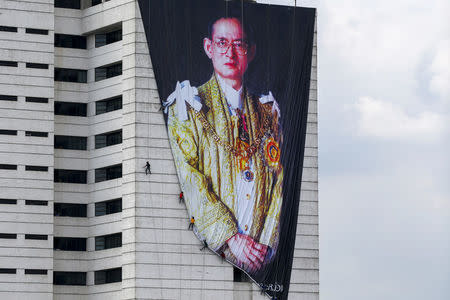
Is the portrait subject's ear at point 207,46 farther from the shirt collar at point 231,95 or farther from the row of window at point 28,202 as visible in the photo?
the row of window at point 28,202

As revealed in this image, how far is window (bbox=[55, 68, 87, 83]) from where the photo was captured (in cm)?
11794

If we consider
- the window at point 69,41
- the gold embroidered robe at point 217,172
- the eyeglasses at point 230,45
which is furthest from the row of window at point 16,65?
the eyeglasses at point 230,45

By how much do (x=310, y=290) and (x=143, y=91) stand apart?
71.6 feet

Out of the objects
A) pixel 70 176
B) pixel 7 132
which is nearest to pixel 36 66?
pixel 7 132

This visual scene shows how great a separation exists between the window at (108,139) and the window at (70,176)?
2724mm

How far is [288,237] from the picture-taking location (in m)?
114

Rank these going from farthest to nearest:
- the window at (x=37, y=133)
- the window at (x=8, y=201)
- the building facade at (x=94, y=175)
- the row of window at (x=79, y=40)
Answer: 1. the row of window at (x=79, y=40)
2. the window at (x=37, y=133)
3. the window at (x=8, y=201)
4. the building facade at (x=94, y=175)

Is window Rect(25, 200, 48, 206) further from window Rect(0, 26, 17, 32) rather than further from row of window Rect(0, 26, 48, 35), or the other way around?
window Rect(0, 26, 17, 32)

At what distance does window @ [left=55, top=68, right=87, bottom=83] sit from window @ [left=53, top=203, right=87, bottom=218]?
35.7ft

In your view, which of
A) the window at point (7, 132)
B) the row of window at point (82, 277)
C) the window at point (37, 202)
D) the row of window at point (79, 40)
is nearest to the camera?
the row of window at point (82, 277)

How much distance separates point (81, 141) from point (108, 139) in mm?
2601

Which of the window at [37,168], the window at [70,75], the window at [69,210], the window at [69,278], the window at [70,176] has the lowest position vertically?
the window at [69,278]

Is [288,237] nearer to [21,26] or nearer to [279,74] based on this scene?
[279,74]

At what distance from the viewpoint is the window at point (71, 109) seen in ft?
385
